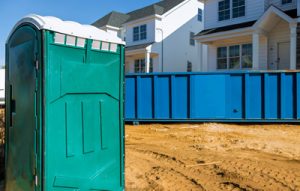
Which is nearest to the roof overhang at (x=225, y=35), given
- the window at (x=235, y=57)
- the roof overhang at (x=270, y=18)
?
the roof overhang at (x=270, y=18)

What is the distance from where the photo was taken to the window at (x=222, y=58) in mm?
19789

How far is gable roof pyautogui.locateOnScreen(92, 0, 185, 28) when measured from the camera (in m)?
27.2

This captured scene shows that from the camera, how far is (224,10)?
19.9 metres

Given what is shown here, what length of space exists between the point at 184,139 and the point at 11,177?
5831mm

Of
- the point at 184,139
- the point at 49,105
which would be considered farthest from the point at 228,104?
the point at 49,105

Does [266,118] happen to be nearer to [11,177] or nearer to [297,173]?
[297,173]

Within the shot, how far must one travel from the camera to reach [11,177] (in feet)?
12.4

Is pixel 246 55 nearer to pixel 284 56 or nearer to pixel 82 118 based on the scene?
pixel 284 56

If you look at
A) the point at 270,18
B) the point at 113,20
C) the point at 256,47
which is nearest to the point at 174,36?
the point at 113,20

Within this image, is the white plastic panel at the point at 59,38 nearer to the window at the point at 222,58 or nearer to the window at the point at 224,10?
the window at the point at 222,58

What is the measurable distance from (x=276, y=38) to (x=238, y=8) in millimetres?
3368

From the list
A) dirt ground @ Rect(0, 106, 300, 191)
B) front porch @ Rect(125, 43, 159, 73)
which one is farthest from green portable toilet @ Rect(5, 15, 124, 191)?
front porch @ Rect(125, 43, 159, 73)

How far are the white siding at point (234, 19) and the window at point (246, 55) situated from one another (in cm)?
164

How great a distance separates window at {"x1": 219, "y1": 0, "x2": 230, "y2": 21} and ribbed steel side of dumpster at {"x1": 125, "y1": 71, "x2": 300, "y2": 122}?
9.77m
